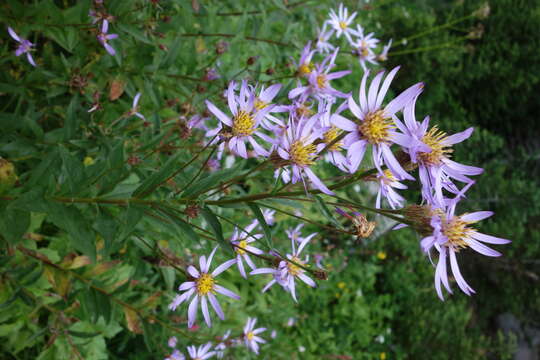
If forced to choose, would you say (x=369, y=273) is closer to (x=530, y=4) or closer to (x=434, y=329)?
(x=434, y=329)

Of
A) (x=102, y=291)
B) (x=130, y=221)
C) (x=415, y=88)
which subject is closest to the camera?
(x=415, y=88)

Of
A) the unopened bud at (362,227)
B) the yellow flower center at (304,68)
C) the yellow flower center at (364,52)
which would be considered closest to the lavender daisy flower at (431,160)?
the unopened bud at (362,227)

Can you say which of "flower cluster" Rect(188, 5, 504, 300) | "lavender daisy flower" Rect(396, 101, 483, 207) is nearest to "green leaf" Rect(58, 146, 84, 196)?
"flower cluster" Rect(188, 5, 504, 300)

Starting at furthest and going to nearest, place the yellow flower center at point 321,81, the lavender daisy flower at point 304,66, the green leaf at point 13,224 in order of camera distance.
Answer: the lavender daisy flower at point 304,66, the yellow flower center at point 321,81, the green leaf at point 13,224

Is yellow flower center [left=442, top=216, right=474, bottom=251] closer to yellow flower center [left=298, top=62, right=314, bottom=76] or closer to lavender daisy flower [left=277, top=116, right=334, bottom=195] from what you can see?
lavender daisy flower [left=277, top=116, right=334, bottom=195]

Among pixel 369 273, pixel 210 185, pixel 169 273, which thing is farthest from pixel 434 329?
pixel 210 185

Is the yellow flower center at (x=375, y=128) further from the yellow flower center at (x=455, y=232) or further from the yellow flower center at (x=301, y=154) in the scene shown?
the yellow flower center at (x=455, y=232)

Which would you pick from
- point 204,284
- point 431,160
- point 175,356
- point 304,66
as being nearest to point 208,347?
point 175,356
